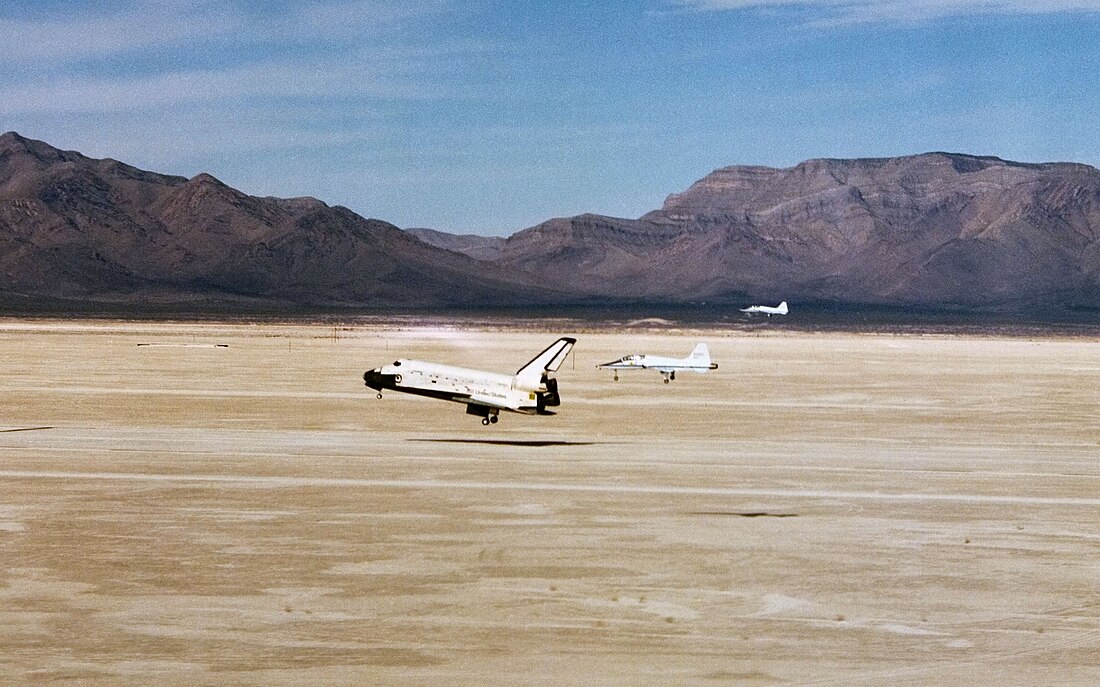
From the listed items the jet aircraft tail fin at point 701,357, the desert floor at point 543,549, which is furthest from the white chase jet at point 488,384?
the jet aircraft tail fin at point 701,357

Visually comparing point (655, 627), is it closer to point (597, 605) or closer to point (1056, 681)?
point (597, 605)

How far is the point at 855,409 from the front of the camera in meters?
69.0

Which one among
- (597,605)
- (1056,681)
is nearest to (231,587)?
(597,605)

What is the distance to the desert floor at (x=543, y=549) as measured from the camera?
21.1 meters

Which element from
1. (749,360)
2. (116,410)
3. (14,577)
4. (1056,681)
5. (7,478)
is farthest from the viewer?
(749,360)

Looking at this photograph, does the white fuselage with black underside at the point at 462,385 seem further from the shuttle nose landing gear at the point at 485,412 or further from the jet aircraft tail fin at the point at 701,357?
the jet aircraft tail fin at the point at 701,357

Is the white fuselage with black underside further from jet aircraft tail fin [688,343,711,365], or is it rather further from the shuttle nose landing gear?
jet aircraft tail fin [688,343,711,365]

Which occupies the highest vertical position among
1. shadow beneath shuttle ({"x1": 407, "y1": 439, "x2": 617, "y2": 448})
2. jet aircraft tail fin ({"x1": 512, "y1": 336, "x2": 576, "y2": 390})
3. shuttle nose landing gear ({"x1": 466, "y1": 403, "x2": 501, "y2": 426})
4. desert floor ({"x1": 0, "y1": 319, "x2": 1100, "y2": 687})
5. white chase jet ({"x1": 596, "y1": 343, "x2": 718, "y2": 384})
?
jet aircraft tail fin ({"x1": 512, "y1": 336, "x2": 576, "y2": 390})

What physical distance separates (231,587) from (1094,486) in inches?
984

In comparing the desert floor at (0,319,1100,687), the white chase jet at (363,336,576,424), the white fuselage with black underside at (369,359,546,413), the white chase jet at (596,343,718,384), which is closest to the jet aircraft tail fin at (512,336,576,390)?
the white chase jet at (363,336,576,424)

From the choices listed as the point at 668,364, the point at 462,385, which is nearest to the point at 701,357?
the point at 668,364

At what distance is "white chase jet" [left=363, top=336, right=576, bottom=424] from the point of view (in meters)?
52.9

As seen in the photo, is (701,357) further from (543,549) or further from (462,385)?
(543,549)

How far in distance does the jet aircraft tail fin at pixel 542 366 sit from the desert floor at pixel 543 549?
6.27 ft
